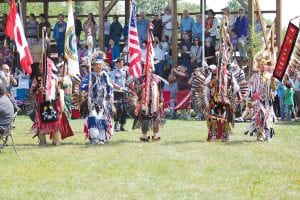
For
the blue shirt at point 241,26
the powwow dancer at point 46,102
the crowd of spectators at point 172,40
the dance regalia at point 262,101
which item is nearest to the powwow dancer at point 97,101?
the powwow dancer at point 46,102

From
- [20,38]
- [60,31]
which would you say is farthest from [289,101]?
[20,38]

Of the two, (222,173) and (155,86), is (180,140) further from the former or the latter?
(222,173)

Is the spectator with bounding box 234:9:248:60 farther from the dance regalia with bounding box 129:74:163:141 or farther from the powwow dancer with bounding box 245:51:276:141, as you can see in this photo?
the dance regalia with bounding box 129:74:163:141

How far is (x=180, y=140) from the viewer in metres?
15.4

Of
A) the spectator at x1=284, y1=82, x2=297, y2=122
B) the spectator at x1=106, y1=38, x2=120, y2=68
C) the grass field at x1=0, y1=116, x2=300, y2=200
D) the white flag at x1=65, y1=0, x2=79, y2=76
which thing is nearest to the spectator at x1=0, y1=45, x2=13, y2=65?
the spectator at x1=106, y1=38, x2=120, y2=68

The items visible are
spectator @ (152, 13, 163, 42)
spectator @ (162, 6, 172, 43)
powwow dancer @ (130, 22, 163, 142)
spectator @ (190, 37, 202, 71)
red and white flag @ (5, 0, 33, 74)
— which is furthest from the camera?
spectator @ (162, 6, 172, 43)

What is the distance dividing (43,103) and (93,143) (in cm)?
119

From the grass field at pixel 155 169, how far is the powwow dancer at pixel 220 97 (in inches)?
14.5

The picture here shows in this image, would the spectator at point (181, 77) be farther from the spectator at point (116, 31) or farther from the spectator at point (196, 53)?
the spectator at point (116, 31)

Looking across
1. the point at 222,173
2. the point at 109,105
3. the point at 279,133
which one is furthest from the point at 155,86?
the point at 222,173

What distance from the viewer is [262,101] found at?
590 inches

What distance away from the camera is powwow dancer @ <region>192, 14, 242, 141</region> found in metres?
14.9

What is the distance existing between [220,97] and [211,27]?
27.6ft

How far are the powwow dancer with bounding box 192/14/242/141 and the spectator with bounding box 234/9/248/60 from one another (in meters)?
7.90
